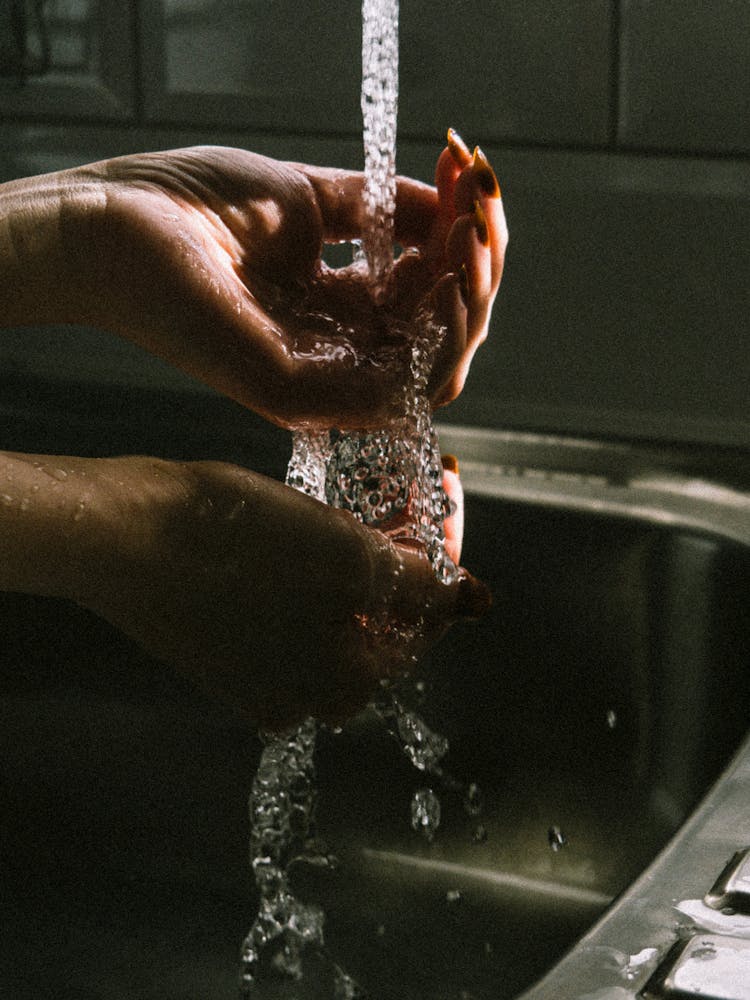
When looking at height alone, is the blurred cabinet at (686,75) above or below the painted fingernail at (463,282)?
above

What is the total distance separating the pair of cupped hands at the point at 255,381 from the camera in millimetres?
415

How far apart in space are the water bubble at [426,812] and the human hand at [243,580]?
0.24 meters

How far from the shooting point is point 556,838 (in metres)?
0.64

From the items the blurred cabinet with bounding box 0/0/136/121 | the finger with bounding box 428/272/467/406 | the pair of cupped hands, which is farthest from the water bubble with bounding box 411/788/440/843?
the blurred cabinet with bounding box 0/0/136/121

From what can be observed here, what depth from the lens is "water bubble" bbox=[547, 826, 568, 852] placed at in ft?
2.09

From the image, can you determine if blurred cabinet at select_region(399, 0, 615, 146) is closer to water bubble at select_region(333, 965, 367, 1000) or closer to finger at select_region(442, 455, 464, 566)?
finger at select_region(442, 455, 464, 566)

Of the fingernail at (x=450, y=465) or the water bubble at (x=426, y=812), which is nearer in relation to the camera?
the fingernail at (x=450, y=465)

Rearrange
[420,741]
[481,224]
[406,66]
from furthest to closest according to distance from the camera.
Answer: [406,66] → [420,741] → [481,224]

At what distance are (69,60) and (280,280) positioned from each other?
49cm

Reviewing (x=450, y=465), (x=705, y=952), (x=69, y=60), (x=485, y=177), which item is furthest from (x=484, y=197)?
(x=69, y=60)

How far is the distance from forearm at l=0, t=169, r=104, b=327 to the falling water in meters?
0.10

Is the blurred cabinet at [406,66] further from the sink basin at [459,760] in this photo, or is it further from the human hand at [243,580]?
the human hand at [243,580]

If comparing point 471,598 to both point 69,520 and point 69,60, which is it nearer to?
point 69,520

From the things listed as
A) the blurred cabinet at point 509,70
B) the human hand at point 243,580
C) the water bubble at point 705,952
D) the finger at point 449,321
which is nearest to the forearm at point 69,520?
the human hand at point 243,580
